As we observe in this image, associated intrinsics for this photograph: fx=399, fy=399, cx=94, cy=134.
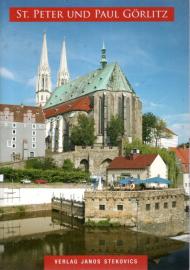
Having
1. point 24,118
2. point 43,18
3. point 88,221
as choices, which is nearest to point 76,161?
point 24,118

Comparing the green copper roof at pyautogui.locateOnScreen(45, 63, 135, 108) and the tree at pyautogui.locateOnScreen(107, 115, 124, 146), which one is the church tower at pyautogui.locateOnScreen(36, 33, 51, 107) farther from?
the tree at pyautogui.locateOnScreen(107, 115, 124, 146)

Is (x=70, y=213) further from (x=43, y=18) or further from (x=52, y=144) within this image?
(x=52, y=144)

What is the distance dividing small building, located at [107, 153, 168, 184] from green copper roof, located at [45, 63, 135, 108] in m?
26.6

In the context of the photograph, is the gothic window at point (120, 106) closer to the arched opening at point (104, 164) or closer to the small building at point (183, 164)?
the arched opening at point (104, 164)

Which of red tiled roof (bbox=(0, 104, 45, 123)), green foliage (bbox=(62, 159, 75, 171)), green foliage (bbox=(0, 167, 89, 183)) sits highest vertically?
red tiled roof (bbox=(0, 104, 45, 123))

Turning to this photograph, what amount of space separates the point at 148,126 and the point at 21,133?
24028 mm

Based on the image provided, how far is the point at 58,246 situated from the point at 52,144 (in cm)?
4805

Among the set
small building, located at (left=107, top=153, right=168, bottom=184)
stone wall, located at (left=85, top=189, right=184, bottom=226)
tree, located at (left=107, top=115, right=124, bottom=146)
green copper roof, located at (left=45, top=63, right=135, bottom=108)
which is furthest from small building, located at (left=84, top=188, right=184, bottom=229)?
green copper roof, located at (left=45, top=63, right=135, bottom=108)

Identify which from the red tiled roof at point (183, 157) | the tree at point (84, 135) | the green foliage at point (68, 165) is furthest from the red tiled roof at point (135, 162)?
the tree at point (84, 135)

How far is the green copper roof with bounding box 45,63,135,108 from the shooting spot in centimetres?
6438

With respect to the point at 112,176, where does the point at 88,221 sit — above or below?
below

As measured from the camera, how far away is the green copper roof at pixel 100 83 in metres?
64.4

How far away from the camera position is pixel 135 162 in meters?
37.9

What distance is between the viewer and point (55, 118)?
69.5 m
